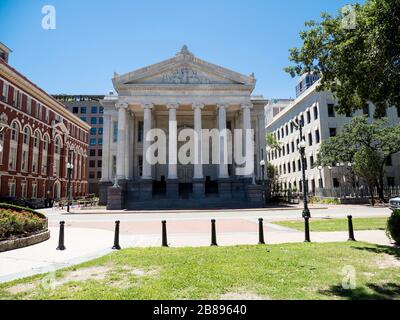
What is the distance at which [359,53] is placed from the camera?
30.1 ft

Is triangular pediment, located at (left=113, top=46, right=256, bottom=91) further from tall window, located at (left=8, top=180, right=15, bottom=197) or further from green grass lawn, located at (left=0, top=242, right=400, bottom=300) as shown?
green grass lawn, located at (left=0, top=242, right=400, bottom=300)

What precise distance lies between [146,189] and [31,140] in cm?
2412

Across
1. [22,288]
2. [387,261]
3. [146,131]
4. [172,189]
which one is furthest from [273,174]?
[22,288]

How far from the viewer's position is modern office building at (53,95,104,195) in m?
88.9

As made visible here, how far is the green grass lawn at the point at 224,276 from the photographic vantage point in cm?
526

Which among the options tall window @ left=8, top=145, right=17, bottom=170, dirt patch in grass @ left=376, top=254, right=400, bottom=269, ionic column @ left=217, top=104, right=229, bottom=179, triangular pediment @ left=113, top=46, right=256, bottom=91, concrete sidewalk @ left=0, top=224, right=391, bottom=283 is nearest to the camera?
dirt patch in grass @ left=376, top=254, right=400, bottom=269

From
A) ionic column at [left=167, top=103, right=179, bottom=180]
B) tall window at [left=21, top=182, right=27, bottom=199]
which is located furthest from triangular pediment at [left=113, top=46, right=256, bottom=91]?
tall window at [left=21, top=182, right=27, bottom=199]

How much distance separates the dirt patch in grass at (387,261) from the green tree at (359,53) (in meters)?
5.24

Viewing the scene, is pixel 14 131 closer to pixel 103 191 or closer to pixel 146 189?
pixel 103 191

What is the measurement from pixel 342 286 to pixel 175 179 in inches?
1206

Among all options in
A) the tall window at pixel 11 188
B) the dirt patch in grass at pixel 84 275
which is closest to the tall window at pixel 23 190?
the tall window at pixel 11 188

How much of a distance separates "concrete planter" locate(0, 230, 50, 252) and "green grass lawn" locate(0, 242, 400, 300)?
386cm
